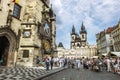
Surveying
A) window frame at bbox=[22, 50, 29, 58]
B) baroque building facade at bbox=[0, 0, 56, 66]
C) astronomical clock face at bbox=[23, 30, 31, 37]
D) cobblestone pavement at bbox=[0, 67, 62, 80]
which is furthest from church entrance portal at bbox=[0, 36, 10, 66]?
cobblestone pavement at bbox=[0, 67, 62, 80]

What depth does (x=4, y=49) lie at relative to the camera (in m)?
18.4

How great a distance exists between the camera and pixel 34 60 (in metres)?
19.9

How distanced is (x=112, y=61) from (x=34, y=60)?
9860mm

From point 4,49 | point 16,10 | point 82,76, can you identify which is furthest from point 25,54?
point 82,76

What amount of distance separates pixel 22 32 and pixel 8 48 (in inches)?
120

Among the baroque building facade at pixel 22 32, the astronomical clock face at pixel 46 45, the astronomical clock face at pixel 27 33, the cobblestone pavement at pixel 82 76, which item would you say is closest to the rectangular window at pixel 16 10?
the baroque building facade at pixel 22 32

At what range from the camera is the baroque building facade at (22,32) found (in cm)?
1756

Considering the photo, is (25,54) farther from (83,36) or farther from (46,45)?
(83,36)

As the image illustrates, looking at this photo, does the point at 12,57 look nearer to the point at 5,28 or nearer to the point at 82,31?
the point at 5,28

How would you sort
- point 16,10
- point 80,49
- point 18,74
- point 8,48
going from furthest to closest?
point 80,49
point 16,10
point 8,48
point 18,74

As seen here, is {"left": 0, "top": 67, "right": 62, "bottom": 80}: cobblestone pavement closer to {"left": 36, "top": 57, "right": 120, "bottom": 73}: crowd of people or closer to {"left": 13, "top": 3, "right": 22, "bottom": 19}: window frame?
{"left": 36, "top": 57, "right": 120, "bottom": 73}: crowd of people

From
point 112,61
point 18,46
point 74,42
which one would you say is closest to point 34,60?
point 18,46

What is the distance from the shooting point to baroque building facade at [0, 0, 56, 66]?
17562 mm

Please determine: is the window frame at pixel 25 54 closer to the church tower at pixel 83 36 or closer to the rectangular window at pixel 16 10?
the rectangular window at pixel 16 10
